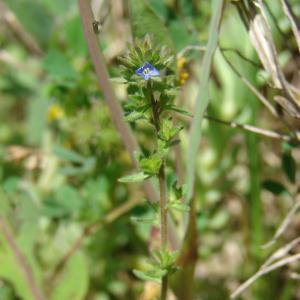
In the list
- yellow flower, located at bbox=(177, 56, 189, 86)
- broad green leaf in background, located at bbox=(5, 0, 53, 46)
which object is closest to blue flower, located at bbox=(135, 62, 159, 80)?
yellow flower, located at bbox=(177, 56, 189, 86)

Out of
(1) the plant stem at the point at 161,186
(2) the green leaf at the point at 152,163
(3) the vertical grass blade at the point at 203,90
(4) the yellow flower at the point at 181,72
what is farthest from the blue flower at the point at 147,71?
(4) the yellow flower at the point at 181,72

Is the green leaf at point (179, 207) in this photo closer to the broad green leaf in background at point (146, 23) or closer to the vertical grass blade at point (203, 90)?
the vertical grass blade at point (203, 90)

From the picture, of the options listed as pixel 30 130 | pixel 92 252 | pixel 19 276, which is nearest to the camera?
pixel 19 276

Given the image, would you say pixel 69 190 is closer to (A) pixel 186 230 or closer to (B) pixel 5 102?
(A) pixel 186 230

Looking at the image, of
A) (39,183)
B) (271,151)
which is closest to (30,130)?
(39,183)

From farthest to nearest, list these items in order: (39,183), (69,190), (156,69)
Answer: (39,183)
(69,190)
(156,69)

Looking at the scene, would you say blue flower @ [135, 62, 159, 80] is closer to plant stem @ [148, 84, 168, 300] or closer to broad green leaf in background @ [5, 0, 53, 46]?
plant stem @ [148, 84, 168, 300]
